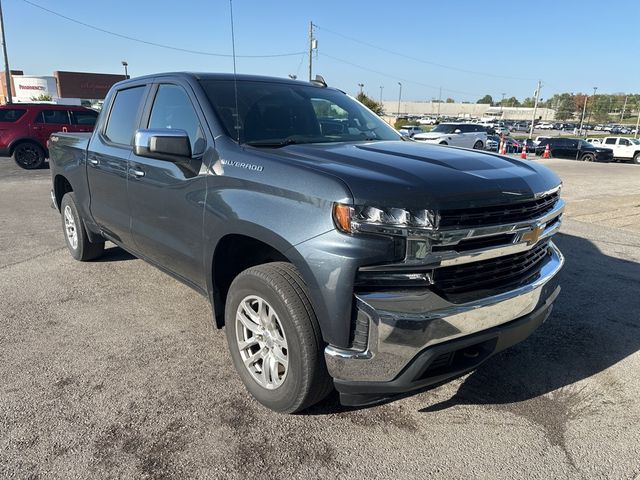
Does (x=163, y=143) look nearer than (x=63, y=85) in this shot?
Yes

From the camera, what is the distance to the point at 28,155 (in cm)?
1430

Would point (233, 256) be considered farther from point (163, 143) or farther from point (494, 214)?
point (494, 214)

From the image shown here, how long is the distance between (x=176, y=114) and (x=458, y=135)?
23.6 meters

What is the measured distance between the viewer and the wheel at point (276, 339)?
2.35 metres

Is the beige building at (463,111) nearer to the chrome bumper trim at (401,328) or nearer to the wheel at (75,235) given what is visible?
the wheel at (75,235)

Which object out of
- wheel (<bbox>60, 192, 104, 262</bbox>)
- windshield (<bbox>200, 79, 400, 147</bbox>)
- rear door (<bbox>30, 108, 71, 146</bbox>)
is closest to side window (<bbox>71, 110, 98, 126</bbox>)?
rear door (<bbox>30, 108, 71, 146</bbox>)

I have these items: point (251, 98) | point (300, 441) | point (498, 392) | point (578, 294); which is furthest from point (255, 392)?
point (578, 294)

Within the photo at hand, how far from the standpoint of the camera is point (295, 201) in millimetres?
2357

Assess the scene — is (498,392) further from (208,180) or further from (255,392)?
(208,180)

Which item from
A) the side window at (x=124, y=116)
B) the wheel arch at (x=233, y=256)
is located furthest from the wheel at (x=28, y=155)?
the wheel arch at (x=233, y=256)

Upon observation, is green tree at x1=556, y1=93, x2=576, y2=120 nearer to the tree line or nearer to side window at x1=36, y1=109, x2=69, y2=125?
the tree line

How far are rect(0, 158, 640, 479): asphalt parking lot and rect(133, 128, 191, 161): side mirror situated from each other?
55.2 inches

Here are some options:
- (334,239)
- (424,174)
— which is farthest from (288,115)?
(334,239)

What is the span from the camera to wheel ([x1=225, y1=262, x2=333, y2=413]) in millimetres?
2348
